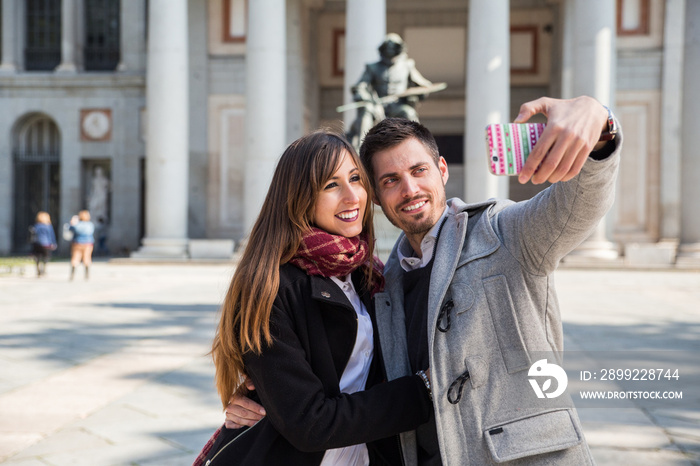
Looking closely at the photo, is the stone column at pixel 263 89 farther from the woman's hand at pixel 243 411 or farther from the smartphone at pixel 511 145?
the smartphone at pixel 511 145

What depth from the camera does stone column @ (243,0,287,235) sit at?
70.1 ft

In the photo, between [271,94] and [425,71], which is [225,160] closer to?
[271,94]

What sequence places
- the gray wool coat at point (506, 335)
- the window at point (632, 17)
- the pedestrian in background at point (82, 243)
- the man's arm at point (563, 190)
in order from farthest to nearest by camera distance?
the window at point (632, 17) → the pedestrian in background at point (82, 243) → the gray wool coat at point (506, 335) → the man's arm at point (563, 190)

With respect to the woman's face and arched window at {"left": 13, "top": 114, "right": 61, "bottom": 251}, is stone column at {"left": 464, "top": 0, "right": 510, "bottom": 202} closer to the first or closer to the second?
the woman's face

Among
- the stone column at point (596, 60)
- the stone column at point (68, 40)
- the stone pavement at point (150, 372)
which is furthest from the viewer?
the stone column at point (68, 40)

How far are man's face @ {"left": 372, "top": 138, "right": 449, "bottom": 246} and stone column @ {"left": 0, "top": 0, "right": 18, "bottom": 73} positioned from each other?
104 ft

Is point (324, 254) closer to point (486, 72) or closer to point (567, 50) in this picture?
point (486, 72)

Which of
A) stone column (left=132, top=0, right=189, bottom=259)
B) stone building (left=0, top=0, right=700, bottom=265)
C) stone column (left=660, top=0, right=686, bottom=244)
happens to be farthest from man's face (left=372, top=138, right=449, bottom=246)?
stone column (left=660, top=0, right=686, bottom=244)

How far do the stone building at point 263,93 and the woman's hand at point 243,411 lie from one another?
17837 mm

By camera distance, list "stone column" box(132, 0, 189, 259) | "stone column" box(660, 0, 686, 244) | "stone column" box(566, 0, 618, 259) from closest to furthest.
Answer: "stone column" box(566, 0, 618, 259) → "stone column" box(132, 0, 189, 259) → "stone column" box(660, 0, 686, 244)

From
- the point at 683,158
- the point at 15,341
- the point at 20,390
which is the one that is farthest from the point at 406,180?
the point at 683,158

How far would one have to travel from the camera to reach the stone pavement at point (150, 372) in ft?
12.8

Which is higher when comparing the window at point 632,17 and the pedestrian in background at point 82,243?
the window at point 632,17

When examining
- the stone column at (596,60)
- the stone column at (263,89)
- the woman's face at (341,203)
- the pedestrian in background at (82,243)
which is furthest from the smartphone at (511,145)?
the stone column at (263,89)
